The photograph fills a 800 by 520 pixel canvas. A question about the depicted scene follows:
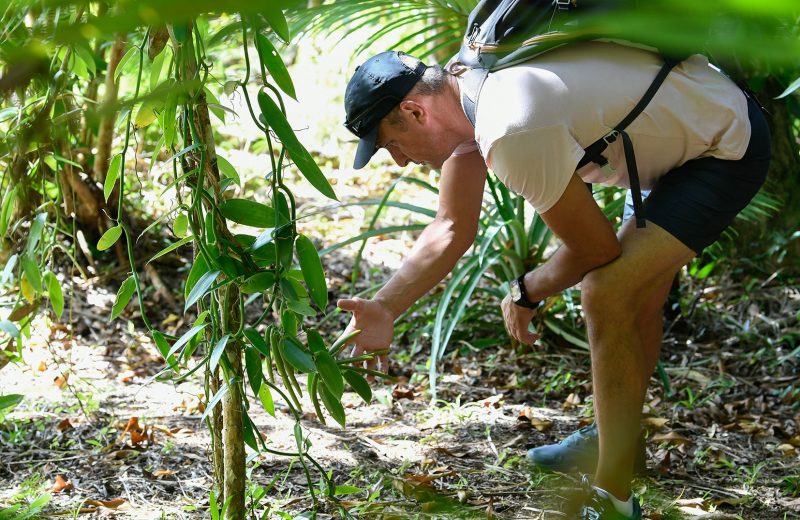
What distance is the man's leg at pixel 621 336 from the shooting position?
194 cm

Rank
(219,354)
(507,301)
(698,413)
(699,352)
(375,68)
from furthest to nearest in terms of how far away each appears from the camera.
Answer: (699,352), (698,413), (507,301), (375,68), (219,354)

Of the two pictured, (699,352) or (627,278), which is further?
(699,352)

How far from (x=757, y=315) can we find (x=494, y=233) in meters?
1.16

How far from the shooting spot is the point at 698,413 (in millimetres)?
2900

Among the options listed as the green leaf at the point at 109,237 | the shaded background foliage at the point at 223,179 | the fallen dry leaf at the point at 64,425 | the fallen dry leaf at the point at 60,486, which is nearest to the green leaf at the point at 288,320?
the shaded background foliage at the point at 223,179

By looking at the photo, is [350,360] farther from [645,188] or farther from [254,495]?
[645,188]

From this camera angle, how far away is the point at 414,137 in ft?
7.04

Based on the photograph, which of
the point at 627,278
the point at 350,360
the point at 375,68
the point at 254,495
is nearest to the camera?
the point at 350,360

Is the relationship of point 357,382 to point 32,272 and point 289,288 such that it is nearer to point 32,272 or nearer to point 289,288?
point 289,288

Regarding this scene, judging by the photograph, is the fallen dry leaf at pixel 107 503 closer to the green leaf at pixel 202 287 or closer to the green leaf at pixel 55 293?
the green leaf at pixel 55 293

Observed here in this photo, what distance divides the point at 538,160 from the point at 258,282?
646 mm

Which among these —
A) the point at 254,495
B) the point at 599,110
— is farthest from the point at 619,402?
the point at 254,495

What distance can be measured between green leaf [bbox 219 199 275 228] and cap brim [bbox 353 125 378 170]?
2.13ft

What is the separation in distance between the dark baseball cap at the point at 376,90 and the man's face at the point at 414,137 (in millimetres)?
32
